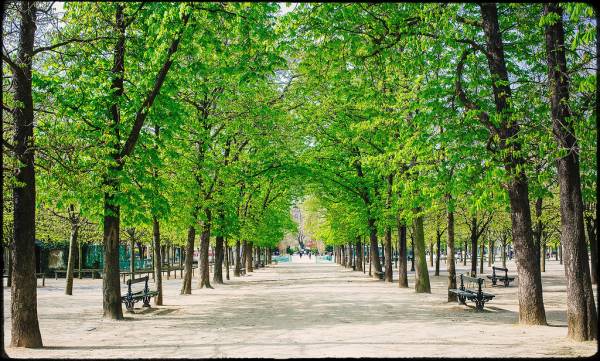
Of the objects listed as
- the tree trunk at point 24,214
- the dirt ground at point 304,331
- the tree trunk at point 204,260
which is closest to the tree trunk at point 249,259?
the tree trunk at point 204,260

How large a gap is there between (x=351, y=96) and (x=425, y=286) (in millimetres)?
11191

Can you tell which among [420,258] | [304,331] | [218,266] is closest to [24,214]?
[304,331]

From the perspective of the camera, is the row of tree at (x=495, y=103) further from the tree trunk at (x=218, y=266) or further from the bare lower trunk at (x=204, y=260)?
the tree trunk at (x=218, y=266)

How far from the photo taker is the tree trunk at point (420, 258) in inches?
891

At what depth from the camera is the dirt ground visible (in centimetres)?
930

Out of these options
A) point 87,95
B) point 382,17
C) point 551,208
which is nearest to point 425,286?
point 551,208

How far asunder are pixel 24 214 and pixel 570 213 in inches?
409

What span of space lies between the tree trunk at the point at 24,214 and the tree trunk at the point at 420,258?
15841 mm

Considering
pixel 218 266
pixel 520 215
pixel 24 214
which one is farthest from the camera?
pixel 218 266

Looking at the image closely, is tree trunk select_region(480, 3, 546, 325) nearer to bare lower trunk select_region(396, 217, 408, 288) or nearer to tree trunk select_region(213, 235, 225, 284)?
bare lower trunk select_region(396, 217, 408, 288)

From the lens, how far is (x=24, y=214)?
10.1 m

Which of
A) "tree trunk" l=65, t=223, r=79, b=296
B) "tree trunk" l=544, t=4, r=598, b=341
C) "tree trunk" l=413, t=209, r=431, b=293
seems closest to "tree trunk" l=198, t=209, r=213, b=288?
"tree trunk" l=65, t=223, r=79, b=296

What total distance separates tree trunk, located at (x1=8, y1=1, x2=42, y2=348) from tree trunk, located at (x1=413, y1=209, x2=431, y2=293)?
15841 mm

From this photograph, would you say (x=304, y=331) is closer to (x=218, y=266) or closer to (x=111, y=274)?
(x=111, y=274)
